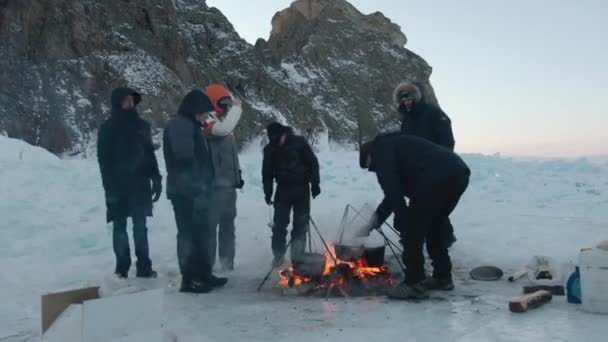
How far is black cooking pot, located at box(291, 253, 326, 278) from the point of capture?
5.48 meters

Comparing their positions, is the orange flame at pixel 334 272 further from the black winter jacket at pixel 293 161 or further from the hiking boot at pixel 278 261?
the black winter jacket at pixel 293 161

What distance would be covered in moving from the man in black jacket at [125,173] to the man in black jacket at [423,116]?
2794mm

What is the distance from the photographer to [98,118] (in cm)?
2491

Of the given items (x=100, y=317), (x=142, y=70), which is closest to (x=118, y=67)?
(x=142, y=70)

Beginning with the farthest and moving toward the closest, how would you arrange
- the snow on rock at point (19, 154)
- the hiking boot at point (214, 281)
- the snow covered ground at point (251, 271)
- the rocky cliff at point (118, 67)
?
1. the rocky cliff at point (118, 67)
2. the snow on rock at point (19, 154)
3. the hiking boot at point (214, 281)
4. the snow covered ground at point (251, 271)

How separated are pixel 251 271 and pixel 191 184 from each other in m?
1.61

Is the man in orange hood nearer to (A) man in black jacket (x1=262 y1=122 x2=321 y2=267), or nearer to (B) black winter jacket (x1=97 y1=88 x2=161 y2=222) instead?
(A) man in black jacket (x1=262 y1=122 x2=321 y2=267)

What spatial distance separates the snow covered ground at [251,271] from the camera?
416 centimetres

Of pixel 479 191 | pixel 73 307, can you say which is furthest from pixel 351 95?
pixel 73 307

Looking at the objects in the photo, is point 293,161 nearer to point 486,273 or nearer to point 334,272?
point 334,272

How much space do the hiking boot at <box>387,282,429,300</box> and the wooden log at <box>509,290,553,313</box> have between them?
81 centimetres

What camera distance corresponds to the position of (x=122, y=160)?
609 cm

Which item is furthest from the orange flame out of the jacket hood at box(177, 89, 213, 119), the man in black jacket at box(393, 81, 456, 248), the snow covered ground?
the jacket hood at box(177, 89, 213, 119)

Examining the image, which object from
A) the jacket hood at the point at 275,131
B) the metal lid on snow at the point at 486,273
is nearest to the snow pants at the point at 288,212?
the jacket hood at the point at 275,131
